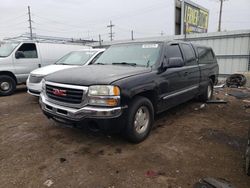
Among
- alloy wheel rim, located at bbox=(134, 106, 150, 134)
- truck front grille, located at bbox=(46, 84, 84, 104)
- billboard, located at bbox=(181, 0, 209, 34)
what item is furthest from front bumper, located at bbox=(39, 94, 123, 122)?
billboard, located at bbox=(181, 0, 209, 34)

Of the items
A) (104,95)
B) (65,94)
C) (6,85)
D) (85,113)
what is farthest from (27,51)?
(104,95)

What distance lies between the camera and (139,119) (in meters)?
3.51

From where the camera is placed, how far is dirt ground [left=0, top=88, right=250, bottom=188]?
2600mm

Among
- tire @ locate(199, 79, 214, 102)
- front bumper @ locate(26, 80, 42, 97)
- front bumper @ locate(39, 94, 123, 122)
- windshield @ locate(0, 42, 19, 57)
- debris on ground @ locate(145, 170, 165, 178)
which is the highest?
windshield @ locate(0, 42, 19, 57)

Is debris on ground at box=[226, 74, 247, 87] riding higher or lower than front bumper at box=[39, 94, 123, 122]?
lower

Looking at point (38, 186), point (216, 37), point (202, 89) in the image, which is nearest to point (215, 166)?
point (38, 186)

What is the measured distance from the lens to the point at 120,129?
10.4 feet

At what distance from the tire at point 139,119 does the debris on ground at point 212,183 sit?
122cm

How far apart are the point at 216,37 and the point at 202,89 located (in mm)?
6856

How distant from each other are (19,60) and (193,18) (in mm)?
13069

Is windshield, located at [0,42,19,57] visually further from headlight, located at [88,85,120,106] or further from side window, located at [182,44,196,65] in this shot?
side window, located at [182,44,196,65]

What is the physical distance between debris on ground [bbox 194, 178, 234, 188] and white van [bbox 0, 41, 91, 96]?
749 cm

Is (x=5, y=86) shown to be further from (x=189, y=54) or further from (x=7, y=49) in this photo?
(x=189, y=54)

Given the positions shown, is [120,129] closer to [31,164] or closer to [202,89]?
[31,164]
